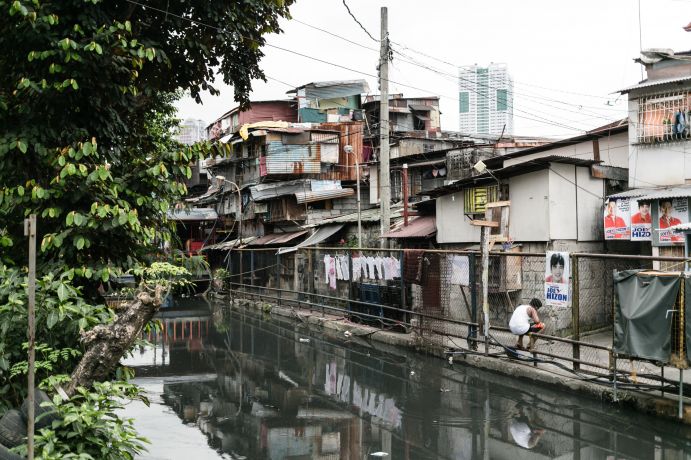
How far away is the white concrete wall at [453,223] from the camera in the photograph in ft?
65.4

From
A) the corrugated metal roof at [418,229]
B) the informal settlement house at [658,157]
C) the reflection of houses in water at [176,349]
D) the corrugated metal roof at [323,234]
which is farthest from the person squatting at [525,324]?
the corrugated metal roof at [323,234]

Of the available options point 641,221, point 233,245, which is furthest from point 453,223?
point 233,245

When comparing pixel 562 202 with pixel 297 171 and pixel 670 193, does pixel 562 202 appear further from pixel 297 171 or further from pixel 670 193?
pixel 297 171

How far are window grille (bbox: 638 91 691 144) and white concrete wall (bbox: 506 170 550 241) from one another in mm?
3031

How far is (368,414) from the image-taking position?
1037cm

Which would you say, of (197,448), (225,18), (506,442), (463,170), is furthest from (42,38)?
(463,170)

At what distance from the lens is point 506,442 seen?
Result: 8734mm

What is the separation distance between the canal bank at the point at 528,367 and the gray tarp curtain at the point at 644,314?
936 millimetres

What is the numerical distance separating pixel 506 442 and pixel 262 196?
104 ft

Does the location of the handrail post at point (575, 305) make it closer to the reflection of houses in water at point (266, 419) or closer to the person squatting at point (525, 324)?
the person squatting at point (525, 324)

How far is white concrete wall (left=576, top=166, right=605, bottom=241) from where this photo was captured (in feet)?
→ 57.3

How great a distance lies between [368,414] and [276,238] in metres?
27.9

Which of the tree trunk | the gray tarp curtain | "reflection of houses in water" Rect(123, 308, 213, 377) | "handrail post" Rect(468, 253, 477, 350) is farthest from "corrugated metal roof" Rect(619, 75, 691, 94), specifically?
the tree trunk

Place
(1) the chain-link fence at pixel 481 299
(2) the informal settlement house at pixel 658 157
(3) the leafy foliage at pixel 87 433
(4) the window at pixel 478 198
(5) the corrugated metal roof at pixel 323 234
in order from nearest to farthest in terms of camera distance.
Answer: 1. (3) the leafy foliage at pixel 87 433
2. (1) the chain-link fence at pixel 481 299
3. (2) the informal settlement house at pixel 658 157
4. (4) the window at pixel 478 198
5. (5) the corrugated metal roof at pixel 323 234
